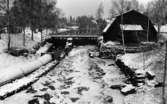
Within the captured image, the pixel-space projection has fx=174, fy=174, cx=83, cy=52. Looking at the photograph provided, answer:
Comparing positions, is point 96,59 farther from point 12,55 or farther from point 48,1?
point 48,1

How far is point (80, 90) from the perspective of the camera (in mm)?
12359

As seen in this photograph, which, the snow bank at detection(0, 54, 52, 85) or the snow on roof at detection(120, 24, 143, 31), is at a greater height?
the snow on roof at detection(120, 24, 143, 31)

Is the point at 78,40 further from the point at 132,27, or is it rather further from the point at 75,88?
the point at 75,88

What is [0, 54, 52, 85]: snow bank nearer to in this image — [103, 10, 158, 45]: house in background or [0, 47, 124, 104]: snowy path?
[0, 47, 124, 104]: snowy path

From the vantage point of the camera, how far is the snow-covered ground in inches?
410

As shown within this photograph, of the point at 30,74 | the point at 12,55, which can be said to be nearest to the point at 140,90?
the point at 30,74

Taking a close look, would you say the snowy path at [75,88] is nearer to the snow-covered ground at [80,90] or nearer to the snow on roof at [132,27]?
the snow-covered ground at [80,90]

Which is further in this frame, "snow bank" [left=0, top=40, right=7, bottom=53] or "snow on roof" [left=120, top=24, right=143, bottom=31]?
"snow on roof" [left=120, top=24, right=143, bottom=31]

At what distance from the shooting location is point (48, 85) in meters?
13.5

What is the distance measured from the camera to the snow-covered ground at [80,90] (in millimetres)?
10414

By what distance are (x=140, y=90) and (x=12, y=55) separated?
15987 mm

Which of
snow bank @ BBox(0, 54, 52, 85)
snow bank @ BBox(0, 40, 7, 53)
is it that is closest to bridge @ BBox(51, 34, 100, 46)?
snow bank @ BBox(0, 40, 7, 53)

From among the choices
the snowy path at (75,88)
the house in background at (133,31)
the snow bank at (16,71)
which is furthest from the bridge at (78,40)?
the snowy path at (75,88)

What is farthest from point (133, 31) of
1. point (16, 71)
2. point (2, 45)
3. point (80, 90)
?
point (16, 71)
